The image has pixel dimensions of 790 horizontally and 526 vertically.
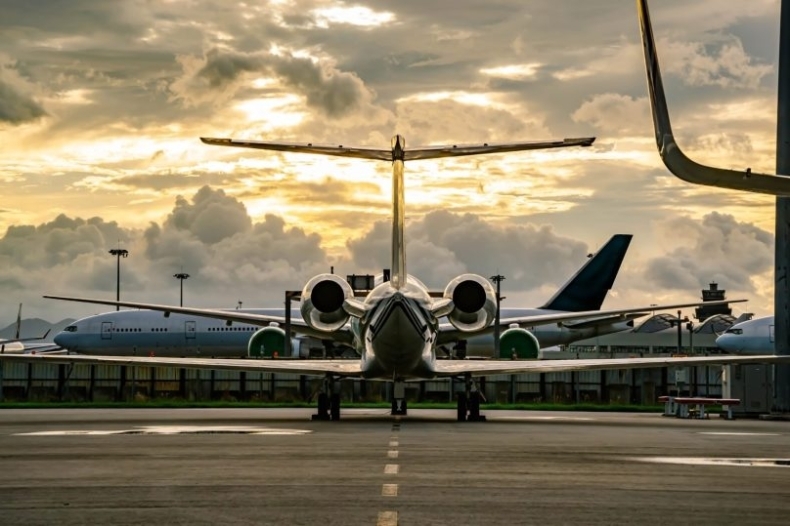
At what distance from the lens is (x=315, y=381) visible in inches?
2504

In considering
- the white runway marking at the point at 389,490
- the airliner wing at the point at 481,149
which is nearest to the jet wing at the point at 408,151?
the airliner wing at the point at 481,149

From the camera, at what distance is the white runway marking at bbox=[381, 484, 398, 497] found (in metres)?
11.6

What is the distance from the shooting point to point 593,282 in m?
76.8

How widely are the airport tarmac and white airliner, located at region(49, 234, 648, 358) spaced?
53165 millimetres

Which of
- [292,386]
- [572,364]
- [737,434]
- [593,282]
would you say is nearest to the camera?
[737,434]

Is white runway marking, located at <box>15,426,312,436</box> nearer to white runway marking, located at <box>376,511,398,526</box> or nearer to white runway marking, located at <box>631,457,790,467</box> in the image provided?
white runway marking, located at <box>631,457,790,467</box>

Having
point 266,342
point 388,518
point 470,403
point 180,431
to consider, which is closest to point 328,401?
point 470,403

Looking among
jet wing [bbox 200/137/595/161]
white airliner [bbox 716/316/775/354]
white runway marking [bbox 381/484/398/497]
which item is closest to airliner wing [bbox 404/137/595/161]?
jet wing [bbox 200/137/595/161]

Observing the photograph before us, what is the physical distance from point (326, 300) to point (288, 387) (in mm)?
33070

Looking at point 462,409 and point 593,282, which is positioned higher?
point 593,282

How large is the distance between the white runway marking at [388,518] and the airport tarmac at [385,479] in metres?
0.02

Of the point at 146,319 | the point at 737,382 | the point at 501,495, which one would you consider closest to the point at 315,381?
the point at 146,319

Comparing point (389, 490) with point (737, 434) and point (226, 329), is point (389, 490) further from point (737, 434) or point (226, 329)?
point (226, 329)

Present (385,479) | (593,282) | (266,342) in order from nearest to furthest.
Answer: (385,479), (266,342), (593,282)
